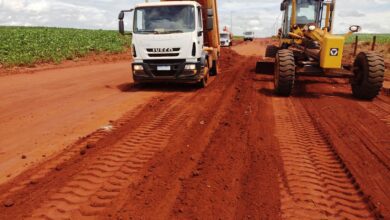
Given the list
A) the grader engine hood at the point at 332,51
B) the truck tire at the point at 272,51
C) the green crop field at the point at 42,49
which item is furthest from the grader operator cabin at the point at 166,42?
the green crop field at the point at 42,49

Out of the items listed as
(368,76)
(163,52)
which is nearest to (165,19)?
(163,52)

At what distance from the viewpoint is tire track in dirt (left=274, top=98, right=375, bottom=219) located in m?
3.55

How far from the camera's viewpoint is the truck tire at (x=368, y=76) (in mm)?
8711

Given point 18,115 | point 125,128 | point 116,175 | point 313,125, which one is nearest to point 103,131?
point 125,128

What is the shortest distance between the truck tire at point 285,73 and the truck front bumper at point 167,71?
2.47 meters

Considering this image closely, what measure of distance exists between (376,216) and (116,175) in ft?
9.60

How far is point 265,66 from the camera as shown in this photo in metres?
14.2

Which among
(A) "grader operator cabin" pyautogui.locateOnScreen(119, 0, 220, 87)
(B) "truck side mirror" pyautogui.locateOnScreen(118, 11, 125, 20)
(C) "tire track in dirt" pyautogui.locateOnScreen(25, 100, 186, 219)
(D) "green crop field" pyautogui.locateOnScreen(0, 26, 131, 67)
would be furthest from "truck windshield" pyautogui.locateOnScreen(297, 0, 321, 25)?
(D) "green crop field" pyautogui.locateOnScreen(0, 26, 131, 67)

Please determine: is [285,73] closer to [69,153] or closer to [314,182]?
[314,182]

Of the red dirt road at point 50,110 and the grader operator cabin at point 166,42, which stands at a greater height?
the grader operator cabin at point 166,42

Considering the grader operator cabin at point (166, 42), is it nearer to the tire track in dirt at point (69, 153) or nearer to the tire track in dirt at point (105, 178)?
the tire track in dirt at point (69, 153)

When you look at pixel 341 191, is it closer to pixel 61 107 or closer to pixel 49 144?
pixel 49 144

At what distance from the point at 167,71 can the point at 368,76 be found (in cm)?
544

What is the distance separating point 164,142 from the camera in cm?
559
